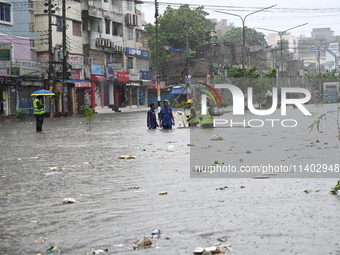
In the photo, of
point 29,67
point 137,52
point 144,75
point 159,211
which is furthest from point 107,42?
point 159,211

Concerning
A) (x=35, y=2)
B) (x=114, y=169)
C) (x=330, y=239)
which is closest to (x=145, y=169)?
(x=114, y=169)

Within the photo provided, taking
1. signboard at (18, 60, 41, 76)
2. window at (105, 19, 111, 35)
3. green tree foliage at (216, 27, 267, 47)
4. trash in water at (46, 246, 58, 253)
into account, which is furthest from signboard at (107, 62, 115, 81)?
green tree foliage at (216, 27, 267, 47)

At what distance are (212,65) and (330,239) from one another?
84.2 metres

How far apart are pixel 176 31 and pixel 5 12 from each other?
41.1 metres

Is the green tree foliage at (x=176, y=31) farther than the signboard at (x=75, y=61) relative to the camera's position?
Yes

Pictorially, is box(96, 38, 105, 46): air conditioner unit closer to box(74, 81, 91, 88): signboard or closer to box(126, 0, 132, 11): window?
box(74, 81, 91, 88): signboard

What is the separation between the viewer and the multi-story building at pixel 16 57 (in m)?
46.3

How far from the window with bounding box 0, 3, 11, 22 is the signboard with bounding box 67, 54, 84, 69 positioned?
28.0 feet

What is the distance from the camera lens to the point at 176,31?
8662 centimetres

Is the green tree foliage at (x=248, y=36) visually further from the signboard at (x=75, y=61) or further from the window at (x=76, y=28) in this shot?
the signboard at (x=75, y=61)

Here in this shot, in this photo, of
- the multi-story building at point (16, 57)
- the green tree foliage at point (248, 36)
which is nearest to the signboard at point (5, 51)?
the multi-story building at point (16, 57)

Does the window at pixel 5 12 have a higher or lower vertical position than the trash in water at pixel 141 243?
higher

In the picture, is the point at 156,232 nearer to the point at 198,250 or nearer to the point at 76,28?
the point at 198,250

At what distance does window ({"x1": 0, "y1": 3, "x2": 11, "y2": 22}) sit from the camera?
1877 inches
